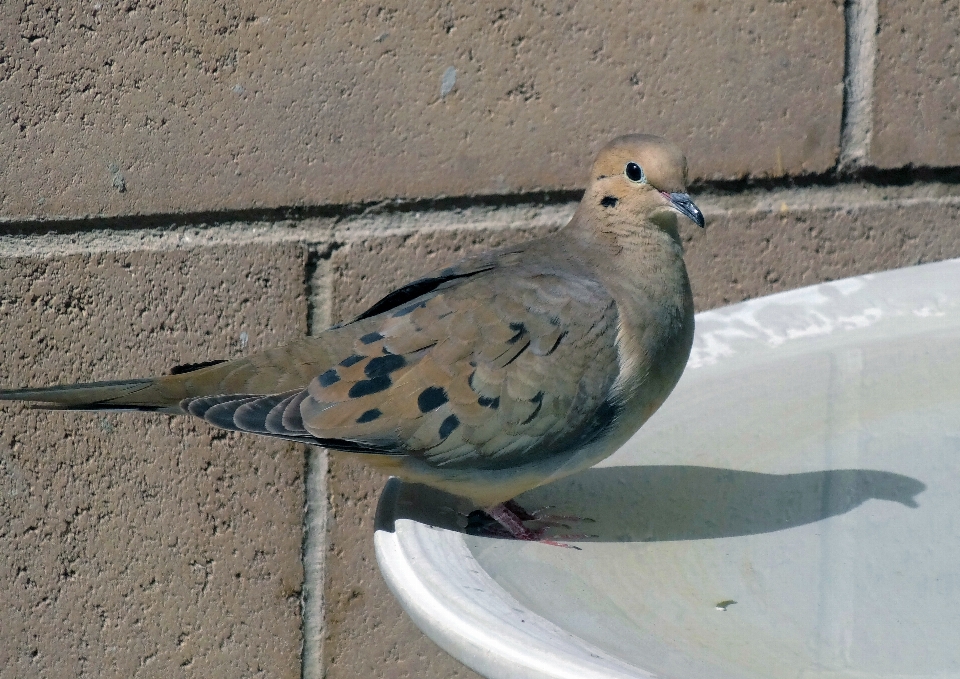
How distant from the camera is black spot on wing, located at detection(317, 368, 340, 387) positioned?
1.61 meters

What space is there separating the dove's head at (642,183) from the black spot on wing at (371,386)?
45cm

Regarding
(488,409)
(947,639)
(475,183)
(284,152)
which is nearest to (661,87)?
(475,183)

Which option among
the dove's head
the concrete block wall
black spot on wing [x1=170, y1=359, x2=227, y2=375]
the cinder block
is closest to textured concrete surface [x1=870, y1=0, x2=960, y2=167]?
the concrete block wall

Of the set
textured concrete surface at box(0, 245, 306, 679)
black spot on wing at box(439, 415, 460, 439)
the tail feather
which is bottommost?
textured concrete surface at box(0, 245, 306, 679)

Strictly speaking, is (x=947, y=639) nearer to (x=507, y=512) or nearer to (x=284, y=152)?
(x=507, y=512)

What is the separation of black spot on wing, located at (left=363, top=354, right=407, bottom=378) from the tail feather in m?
0.33

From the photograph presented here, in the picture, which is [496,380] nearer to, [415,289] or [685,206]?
[415,289]

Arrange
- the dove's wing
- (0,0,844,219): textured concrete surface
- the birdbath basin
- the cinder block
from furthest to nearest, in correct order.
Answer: the cinder block → (0,0,844,219): textured concrete surface → the dove's wing → the birdbath basin

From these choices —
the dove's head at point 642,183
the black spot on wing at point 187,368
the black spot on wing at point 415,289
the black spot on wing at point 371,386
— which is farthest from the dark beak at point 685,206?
the black spot on wing at point 187,368

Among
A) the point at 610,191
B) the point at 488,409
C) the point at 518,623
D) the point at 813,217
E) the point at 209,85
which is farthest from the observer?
the point at 813,217

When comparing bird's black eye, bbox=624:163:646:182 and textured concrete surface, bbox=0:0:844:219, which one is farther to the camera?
textured concrete surface, bbox=0:0:844:219

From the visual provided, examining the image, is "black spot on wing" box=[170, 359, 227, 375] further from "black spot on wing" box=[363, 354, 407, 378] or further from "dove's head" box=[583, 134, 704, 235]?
"dove's head" box=[583, 134, 704, 235]

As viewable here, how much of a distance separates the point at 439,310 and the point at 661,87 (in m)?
0.87

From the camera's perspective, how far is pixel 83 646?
2359mm
